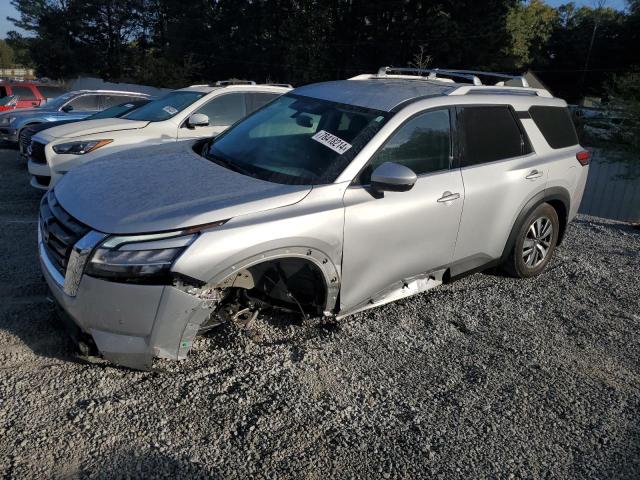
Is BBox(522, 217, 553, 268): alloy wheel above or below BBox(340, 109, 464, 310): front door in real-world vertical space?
below

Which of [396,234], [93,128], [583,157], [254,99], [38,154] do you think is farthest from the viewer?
[254,99]

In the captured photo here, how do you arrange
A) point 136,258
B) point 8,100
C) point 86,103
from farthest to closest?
point 8,100 → point 86,103 → point 136,258

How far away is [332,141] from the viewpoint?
3.61 m

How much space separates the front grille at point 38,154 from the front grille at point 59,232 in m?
3.54

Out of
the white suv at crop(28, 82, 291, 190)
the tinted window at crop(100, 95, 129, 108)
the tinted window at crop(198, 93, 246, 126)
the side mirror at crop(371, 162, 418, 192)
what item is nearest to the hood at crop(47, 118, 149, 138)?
the white suv at crop(28, 82, 291, 190)

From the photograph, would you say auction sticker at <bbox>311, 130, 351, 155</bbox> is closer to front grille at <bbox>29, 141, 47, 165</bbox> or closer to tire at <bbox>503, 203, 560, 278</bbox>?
tire at <bbox>503, 203, 560, 278</bbox>

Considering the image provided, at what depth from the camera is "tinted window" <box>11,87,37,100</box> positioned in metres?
17.2

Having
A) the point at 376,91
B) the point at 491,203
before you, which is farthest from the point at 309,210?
the point at 491,203

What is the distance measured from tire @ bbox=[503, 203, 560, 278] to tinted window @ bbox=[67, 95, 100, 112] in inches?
Answer: 428

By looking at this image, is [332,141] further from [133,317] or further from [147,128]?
[147,128]

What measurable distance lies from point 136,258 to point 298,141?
5.16 ft

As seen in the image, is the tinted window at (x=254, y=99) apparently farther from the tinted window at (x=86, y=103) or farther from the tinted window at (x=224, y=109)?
the tinted window at (x=86, y=103)

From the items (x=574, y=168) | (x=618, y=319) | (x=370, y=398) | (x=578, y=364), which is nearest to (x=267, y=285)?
(x=370, y=398)

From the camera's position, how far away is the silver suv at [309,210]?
9.12 feet
